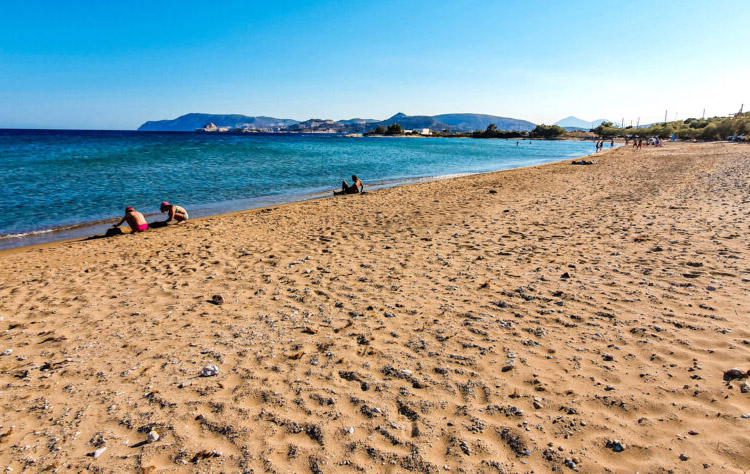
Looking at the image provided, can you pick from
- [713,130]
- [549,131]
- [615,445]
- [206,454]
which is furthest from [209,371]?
[549,131]

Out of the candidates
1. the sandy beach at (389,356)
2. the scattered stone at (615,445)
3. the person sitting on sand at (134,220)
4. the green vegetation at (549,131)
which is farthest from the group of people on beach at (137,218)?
the green vegetation at (549,131)

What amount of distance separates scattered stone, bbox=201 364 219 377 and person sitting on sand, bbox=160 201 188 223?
31.7 feet

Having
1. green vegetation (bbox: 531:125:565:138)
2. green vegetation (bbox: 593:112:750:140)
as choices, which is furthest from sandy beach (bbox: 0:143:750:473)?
green vegetation (bbox: 531:125:565:138)

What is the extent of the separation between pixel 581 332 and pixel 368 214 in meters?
8.63

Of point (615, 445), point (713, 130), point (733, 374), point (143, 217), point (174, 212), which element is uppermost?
point (713, 130)

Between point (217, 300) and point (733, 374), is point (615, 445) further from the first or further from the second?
point (217, 300)

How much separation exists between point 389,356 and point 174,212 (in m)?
11.0

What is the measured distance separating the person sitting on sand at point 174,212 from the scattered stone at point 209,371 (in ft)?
31.7

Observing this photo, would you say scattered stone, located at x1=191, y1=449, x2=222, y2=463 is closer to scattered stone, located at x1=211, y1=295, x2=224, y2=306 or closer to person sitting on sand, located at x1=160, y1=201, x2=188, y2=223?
scattered stone, located at x1=211, y1=295, x2=224, y2=306

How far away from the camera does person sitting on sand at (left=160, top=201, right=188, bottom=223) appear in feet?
39.2

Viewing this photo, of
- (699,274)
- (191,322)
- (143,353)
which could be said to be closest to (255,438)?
(143,353)

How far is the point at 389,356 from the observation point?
415 centimetres

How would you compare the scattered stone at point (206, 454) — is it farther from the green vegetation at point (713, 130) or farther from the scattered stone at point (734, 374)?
the green vegetation at point (713, 130)

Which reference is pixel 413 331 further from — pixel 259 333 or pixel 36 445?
pixel 36 445
